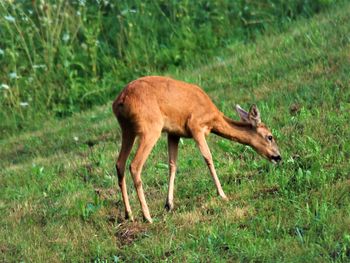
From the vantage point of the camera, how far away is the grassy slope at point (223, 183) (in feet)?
25.1

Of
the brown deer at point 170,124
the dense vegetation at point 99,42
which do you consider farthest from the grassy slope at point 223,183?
the dense vegetation at point 99,42

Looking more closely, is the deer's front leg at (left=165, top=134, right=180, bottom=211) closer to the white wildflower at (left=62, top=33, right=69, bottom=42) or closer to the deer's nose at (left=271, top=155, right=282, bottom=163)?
the deer's nose at (left=271, top=155, right=282, bottom=163)

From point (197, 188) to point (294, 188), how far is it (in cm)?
115

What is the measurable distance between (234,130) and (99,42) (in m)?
6.61

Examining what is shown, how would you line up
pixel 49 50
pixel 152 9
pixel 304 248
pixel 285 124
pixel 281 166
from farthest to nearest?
pixel 152 9
pixel 49 50
pixel 285 124
pixel 281 166
pixel 304 248

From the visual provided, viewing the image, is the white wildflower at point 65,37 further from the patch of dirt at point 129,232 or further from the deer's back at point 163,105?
the patch of dirt at point 129,232

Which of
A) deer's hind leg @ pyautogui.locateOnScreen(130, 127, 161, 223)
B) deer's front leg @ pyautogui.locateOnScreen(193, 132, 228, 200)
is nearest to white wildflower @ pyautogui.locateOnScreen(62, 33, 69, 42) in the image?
deer's front leg @ pyautogui.locateOnScreen(193, 132, 228, 200)

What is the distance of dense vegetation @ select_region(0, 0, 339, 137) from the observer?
46.6 ft

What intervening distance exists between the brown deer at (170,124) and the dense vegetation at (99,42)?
16.9 ft

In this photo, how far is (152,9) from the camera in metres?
15.7

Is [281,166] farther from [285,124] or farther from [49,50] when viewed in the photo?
[49,50]

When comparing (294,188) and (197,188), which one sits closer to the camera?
(294,188)

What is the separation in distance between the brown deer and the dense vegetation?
5144 millimetres

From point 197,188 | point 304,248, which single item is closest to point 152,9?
point 197,188
